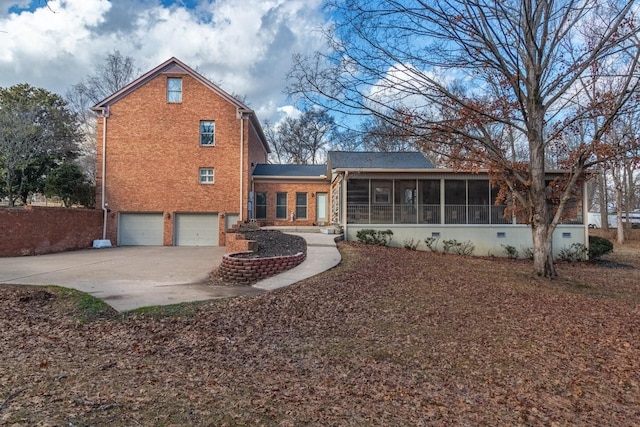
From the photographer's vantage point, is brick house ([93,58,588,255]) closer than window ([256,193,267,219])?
Yes

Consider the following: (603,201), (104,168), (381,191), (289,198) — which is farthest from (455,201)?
(603,201)

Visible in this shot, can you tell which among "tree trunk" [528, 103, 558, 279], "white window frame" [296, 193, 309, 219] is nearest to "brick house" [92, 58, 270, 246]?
"white window frame" [296, 193, 309, 219]

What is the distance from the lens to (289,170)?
22688 millimetres

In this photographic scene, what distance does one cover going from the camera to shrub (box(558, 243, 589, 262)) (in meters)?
15.4

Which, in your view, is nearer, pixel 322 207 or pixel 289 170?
pixel 322 207

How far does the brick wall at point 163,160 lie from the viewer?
19312mm

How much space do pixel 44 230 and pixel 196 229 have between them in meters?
6.25

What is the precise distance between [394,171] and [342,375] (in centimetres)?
1239

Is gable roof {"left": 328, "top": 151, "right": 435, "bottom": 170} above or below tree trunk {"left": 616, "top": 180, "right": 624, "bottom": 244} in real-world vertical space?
above

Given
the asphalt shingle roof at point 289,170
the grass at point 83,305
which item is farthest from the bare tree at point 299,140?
the grass at point 83,305

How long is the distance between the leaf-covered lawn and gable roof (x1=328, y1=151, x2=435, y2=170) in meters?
10.6

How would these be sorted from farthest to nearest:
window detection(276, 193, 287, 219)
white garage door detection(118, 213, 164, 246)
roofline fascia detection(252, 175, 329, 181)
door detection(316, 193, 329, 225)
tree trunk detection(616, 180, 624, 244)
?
tree trunk detection(616, 180, 624, 244) < door detection(316, 193, 329, 225) < window detection(276, 193, 287, 219) < roofline fascia detection(252, 175, 329, 181) < white garage door detection(118, 213, 164, 246)

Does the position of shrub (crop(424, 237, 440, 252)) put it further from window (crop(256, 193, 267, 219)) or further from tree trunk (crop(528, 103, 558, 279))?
window (crop(256, 193, 267, 219))

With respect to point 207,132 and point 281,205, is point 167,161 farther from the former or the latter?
point 281,205
